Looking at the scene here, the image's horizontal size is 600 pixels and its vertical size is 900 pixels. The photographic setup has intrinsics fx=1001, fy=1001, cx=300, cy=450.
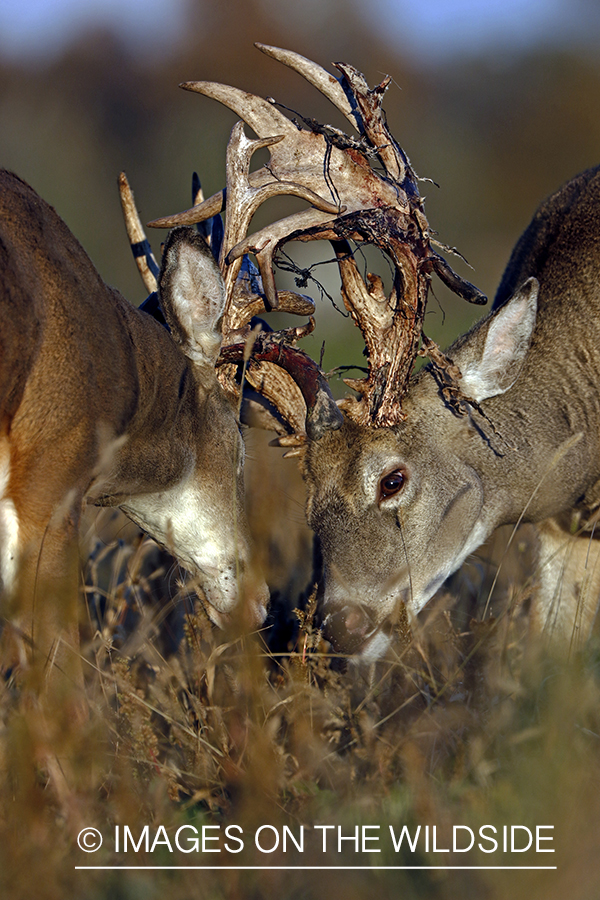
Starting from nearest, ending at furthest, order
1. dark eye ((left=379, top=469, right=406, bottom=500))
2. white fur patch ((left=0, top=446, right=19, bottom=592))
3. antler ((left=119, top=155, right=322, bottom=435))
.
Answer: white fur patch ((left=0, top=446, right=19, bottom=592)) → antler ((left=119, top=155, right=322, bottom=435)) → dark eye ((left=379, top=469, right=406, bottom=500))

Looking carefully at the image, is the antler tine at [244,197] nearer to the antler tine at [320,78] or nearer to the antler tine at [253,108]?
the antler tine at [253,108]

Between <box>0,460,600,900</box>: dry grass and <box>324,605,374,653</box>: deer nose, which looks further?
<box>324,605,374,653</box>: deer nose

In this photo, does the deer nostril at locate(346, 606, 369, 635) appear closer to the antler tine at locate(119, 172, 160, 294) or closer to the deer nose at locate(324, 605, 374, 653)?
the deer nose at locate(324, 605, 374, 653)

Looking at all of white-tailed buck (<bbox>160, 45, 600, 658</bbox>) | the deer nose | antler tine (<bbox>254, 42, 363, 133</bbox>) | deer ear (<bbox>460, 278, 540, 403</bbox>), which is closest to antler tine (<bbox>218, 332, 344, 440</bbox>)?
white-tailed buck (<bbox>160, 45, 600, 658</bbox>)

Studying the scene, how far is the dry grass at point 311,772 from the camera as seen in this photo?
2.64m

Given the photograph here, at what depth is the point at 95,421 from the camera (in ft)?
11.7

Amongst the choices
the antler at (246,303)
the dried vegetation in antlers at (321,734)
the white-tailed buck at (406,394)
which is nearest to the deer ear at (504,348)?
the white-tailed buck at (406,394)

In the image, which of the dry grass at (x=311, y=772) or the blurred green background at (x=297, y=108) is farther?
the blurred green background at (x=297, y=108)

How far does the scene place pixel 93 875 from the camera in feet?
9.18

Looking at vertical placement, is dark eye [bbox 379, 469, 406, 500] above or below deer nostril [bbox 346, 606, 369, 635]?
above

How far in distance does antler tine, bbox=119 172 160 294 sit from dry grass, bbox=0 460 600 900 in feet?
5.65

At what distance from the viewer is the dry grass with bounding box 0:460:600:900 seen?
2639mm

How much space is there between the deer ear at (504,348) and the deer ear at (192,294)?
1188 millimetres

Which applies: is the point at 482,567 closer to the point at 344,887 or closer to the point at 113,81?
the point at 344,887
